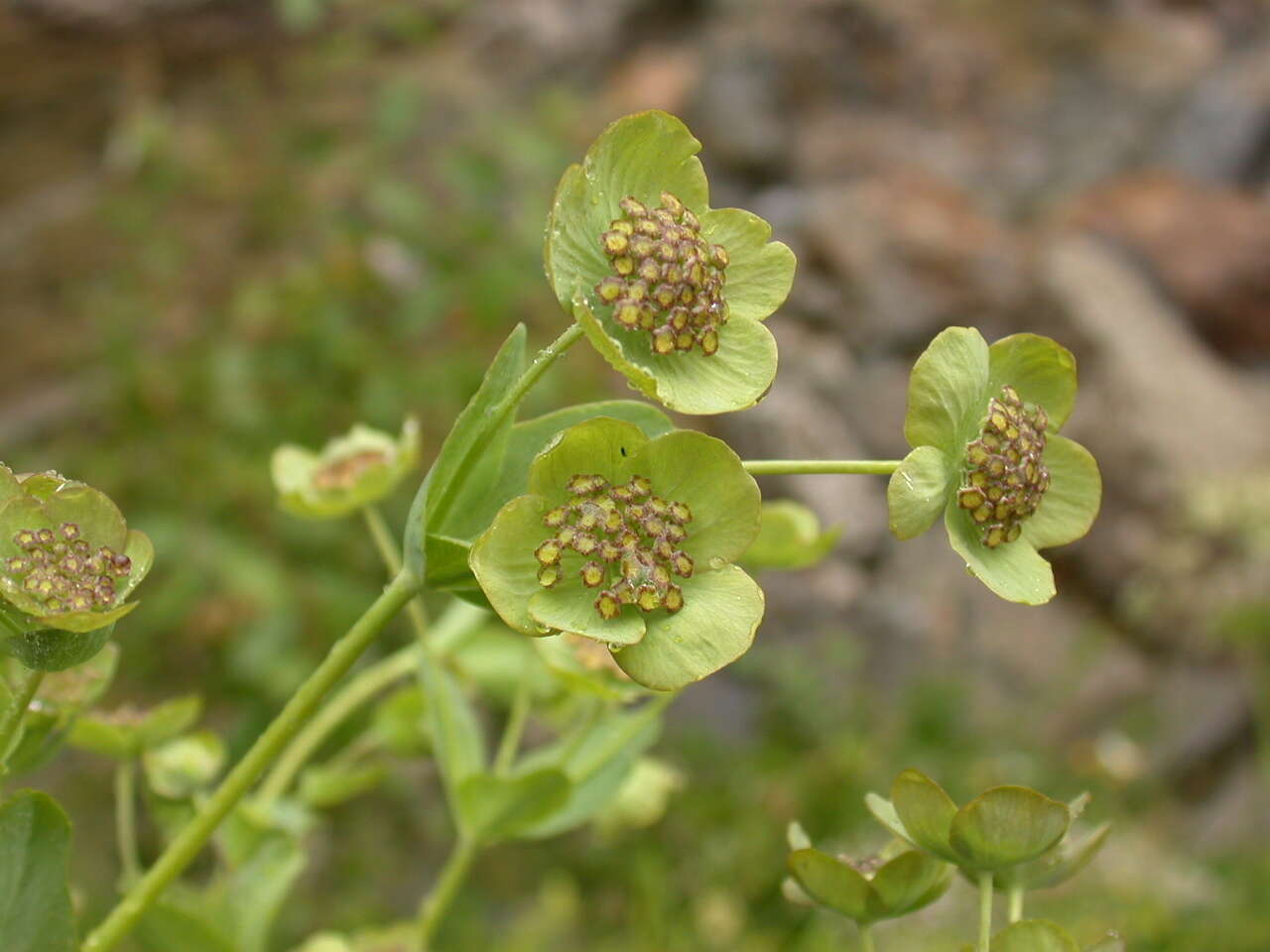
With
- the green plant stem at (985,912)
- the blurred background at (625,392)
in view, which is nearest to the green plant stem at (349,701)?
the green plant stem at (985,912)

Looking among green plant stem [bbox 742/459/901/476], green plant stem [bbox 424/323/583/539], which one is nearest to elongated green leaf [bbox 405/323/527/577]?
green plant stem [bbox 424/323/583/539]

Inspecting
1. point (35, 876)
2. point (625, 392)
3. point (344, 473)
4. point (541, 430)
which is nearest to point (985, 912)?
point (541, 430)

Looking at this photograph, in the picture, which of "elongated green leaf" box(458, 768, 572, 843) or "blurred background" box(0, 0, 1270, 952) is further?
"blurred background" box(0, 0, 1270, 952)

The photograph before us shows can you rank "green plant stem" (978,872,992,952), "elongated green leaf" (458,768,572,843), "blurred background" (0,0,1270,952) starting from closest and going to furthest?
1. "green plant stem" (978,872,992,952)
2. "elongated green leaf" (458,768,572,843)
3. "blurred background" (0,0,1270,952)

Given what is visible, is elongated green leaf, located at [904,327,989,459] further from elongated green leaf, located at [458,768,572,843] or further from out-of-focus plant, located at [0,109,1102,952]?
elongated green leaf, located at [458,768,572,843]

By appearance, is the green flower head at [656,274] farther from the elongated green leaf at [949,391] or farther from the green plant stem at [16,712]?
the green plant stem at [16,712]

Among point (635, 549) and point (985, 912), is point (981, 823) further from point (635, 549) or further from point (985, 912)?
point (635, 549)

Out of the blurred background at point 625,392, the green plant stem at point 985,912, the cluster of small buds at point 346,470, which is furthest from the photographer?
the blurred background at point 625,392
